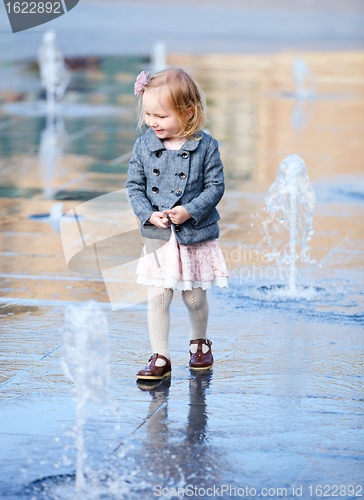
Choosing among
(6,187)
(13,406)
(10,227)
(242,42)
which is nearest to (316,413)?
(13,406)

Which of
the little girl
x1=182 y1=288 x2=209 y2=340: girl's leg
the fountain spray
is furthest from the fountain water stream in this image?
the fountain spray

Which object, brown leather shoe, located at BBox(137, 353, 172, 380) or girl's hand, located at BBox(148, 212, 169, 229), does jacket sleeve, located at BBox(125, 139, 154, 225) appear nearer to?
girl's hand, located at BBox(148, 212, 169, 229)

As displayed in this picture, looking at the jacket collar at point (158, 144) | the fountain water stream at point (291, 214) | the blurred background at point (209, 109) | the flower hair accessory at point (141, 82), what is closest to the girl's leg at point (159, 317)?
the jacket collar at point (158, 144)

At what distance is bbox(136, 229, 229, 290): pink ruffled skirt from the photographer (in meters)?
3.99

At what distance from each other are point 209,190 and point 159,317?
626mm

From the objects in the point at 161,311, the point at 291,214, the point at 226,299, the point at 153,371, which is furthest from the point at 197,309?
the point at 291,214

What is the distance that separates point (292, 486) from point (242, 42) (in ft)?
66.9

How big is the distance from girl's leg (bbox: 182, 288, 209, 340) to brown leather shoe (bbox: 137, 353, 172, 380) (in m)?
0.26

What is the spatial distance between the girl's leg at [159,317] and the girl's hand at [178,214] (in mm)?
337

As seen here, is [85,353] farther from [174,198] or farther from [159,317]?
[174,198]

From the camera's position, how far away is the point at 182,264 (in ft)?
13.1

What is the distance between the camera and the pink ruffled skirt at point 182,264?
3992 mm

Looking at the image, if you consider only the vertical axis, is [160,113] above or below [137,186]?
above

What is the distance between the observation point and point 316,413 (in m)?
3.62
